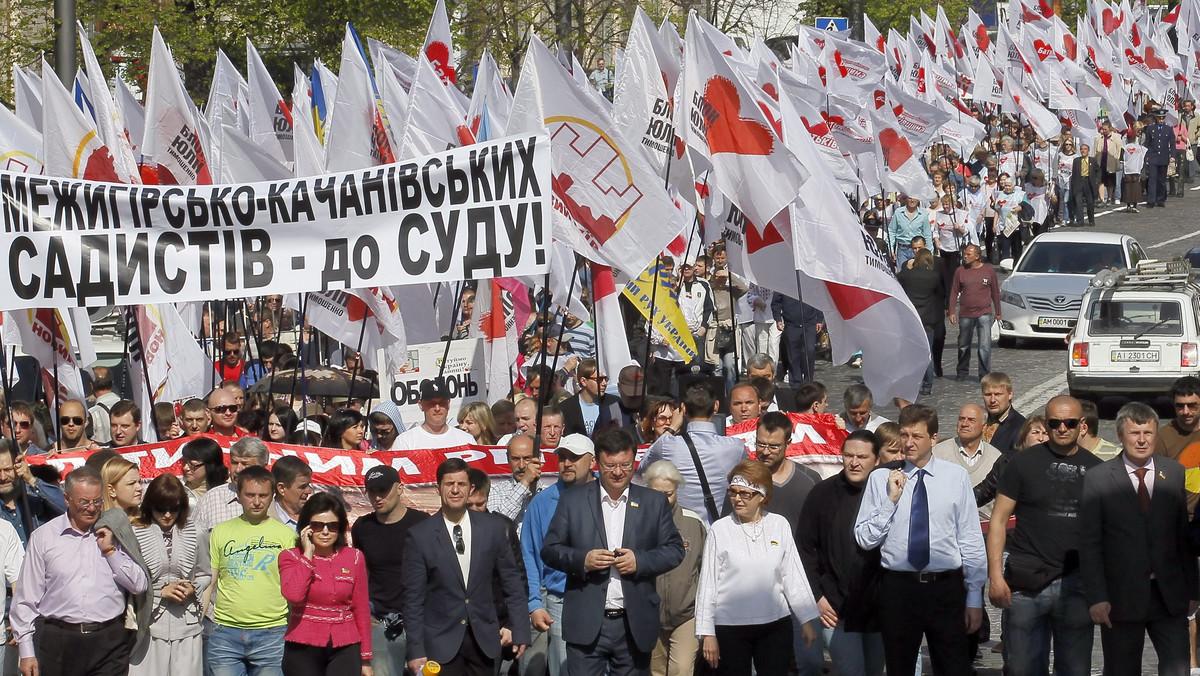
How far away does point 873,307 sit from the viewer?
39.9 ft

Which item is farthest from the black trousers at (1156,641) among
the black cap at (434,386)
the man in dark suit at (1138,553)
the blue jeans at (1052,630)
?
the black cap at (434,386)

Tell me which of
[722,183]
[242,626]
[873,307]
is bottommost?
[242,626]

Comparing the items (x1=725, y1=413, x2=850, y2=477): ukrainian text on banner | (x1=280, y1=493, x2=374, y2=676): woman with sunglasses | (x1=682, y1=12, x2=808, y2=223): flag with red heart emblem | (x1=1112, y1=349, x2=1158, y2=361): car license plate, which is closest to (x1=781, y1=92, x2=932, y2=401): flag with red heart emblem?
(x1=682, y1=12, x2=808, y2=223): flag with red heart emblem

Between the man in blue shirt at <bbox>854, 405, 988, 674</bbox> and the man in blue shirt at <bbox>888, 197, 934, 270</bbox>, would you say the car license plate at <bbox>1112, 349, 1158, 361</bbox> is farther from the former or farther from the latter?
the man in blue shirt at <bbox>854, 405, 988, 674</bbox>

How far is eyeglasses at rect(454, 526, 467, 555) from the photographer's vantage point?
8.62 metres

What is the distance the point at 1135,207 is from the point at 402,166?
30.3 metres

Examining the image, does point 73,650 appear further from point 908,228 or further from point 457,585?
point 908,228

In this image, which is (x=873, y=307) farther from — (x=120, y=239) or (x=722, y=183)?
(x=120, y=239)

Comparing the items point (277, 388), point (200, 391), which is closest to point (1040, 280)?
point (277, 388)

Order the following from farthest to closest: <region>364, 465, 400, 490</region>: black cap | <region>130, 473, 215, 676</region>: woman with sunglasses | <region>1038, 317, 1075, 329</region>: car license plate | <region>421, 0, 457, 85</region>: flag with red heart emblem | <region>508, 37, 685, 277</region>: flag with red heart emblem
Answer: <region>1038, 317, 1075, 329</region>: car license plate, <region>421, 0, 457, 85</region>: flag with red heart emblem, <region>508, 37, 685, 277</region>: flag with red heart emblem, <region>364, 465, 400, 490</region>: black cap, <region>130, 473, 215, 676</region>: woman with sunglasses

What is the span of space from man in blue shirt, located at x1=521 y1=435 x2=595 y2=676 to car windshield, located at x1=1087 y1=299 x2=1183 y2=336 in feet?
37.0

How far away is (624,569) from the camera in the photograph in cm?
831

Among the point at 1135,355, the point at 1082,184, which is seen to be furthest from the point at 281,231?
the point at 1082,184

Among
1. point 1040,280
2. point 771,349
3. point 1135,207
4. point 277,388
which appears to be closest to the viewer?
point 277,388
